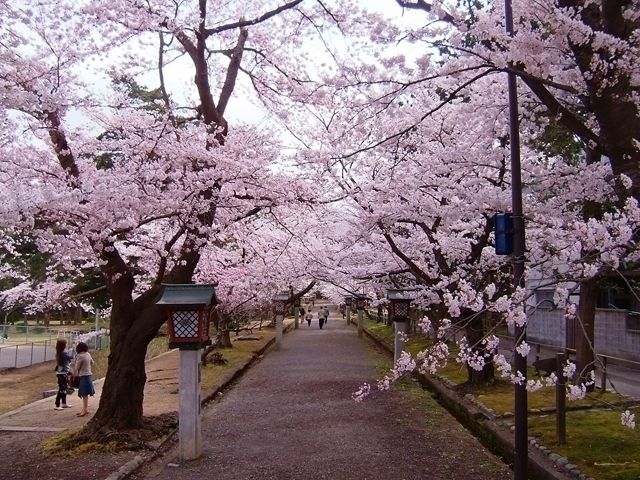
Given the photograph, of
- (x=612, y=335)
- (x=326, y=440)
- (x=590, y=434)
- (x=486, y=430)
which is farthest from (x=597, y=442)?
(x=612, y=335)

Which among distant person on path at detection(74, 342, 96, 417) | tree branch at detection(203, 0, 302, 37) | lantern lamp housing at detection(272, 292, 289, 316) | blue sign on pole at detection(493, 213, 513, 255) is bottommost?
distant person on path at detection(74, 342, 96, 417)

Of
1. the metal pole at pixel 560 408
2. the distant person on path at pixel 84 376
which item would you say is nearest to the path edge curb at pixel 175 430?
the distant person on path at pixel 84 376

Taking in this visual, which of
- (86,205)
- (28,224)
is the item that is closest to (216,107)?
(86,205)

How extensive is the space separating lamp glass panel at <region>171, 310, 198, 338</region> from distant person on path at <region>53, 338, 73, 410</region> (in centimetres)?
513

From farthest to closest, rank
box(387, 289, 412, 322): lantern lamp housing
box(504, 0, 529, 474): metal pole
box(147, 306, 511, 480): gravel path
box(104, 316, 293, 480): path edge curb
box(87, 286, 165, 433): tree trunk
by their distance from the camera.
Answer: box(387, 289, 412, 322): lantern lamp housing → box(87, 286, 165, 433): tree trunk → box(147, 306, 511, 480): gravel path → box(104, 316, 293, 480): path edge curb → box(504, 0, 529, 474): metal pole

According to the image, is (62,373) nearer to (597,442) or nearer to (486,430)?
(486,430)

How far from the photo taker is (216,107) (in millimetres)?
10000

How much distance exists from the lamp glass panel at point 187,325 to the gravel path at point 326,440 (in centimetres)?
165

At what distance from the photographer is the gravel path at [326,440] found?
24.0ft

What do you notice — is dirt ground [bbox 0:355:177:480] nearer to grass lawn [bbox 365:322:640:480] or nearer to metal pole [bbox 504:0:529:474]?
metal pole [bbox 504:0:529:474]

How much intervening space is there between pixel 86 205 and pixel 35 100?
59.2 inches

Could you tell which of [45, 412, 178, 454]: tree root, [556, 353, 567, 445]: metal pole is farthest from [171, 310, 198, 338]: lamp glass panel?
[556, 353, 567, 445]: metal pole

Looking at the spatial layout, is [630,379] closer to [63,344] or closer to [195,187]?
[195,187]

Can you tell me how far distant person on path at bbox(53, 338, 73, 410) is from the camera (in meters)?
11.8
